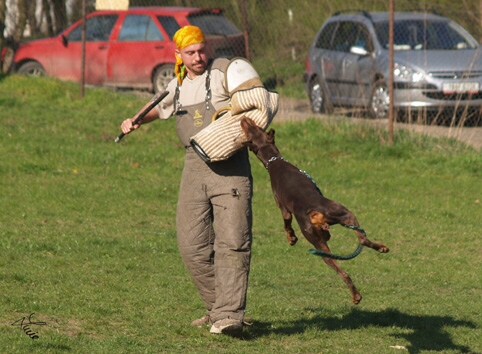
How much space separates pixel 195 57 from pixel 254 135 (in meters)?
0.73

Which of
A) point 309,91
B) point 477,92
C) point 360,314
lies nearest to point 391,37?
point 477,92

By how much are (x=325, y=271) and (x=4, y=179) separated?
15.8ft

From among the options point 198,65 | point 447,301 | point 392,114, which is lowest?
point 447,301

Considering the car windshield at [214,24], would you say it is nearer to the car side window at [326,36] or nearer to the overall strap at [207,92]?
the car side window at [326,36]

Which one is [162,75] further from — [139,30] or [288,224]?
[288,224]

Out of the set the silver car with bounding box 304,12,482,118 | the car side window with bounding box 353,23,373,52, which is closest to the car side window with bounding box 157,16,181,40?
the silver car with bounding box 304,12,482,118

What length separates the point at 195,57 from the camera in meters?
5.57

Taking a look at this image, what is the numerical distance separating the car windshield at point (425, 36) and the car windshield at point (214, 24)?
2.99 metres

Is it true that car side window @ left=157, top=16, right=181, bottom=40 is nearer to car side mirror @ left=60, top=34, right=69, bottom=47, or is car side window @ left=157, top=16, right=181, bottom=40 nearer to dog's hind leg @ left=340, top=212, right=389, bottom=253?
car side mirror @ left=60, top=34, right=69, bottom=47

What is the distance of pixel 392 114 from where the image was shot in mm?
11797

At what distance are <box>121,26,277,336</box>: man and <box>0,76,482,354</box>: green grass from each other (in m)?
0.32

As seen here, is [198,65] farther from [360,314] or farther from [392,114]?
[392,114]

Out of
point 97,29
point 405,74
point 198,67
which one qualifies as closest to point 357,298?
point 198,67

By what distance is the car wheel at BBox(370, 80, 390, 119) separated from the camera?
41.5 ft
